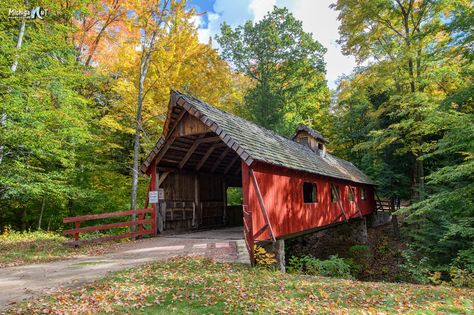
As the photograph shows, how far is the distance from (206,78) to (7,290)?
16.0 metres

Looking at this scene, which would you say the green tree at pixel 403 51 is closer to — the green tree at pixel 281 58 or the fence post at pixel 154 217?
the green tree at pixel 281 58

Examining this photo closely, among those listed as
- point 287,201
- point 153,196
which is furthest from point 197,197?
point 287,201

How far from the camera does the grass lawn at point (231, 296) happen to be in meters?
5.00

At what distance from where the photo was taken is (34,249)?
1060 centimetres

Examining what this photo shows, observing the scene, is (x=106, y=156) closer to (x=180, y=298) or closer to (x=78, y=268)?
(x=78, y=268)

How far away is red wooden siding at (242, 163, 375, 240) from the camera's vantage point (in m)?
9.70

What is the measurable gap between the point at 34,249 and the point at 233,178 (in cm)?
1019

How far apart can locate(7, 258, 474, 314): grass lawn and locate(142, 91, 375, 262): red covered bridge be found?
7.28ft

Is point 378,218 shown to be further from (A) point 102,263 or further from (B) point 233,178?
(A) point 102,263

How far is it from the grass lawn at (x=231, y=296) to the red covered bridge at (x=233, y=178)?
2.22 metres

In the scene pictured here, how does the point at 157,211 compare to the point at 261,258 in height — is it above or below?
above

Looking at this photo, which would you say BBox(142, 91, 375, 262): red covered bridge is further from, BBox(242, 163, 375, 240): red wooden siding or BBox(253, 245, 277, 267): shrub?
BBox(253, 245, 277, 267): shrub

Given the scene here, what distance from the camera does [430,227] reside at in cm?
1255

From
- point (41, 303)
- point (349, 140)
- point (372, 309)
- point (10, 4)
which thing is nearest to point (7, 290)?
point (41, 303)
